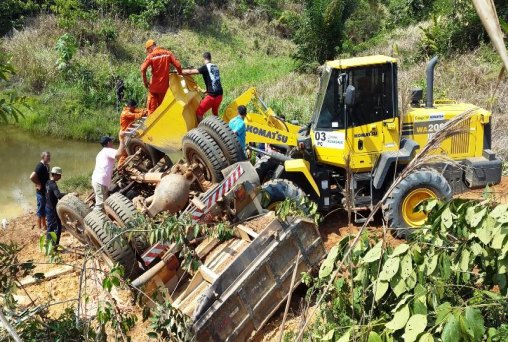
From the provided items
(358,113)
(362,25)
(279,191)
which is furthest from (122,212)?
(362,25)

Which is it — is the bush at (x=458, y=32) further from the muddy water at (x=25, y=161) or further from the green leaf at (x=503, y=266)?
the green leaf at (x=503, y=266)

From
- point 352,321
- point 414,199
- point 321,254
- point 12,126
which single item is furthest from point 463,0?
point 352,321

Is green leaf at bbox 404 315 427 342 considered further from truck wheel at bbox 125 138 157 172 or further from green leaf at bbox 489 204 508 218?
truck wheel at bbox 125 138 157 172

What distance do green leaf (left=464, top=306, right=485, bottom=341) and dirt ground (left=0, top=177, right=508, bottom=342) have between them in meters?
2.60

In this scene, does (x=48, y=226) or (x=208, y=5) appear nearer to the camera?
(x=48, y=226)

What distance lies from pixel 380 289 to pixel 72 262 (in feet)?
20.6

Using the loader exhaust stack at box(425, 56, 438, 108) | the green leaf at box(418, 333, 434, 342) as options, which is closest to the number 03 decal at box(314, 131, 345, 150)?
the loader exhaust stack at box(425, 56, 438, 108)

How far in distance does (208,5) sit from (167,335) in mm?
26827

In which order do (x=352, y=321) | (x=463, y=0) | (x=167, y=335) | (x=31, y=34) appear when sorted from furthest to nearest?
(x=31, y=34) < (x=463, y=0) < (x=167, y=335) < (x=352, y=321)

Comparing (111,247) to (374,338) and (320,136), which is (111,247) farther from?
(374,338)

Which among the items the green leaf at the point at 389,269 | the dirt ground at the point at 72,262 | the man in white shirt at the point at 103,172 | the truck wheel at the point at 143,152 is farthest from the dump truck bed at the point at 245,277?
the green leaf at the point at 389,269

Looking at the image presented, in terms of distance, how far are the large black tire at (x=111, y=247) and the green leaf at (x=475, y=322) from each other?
458 cm

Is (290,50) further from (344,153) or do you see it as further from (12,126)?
(344,153)

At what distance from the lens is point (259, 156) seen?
347 inches
